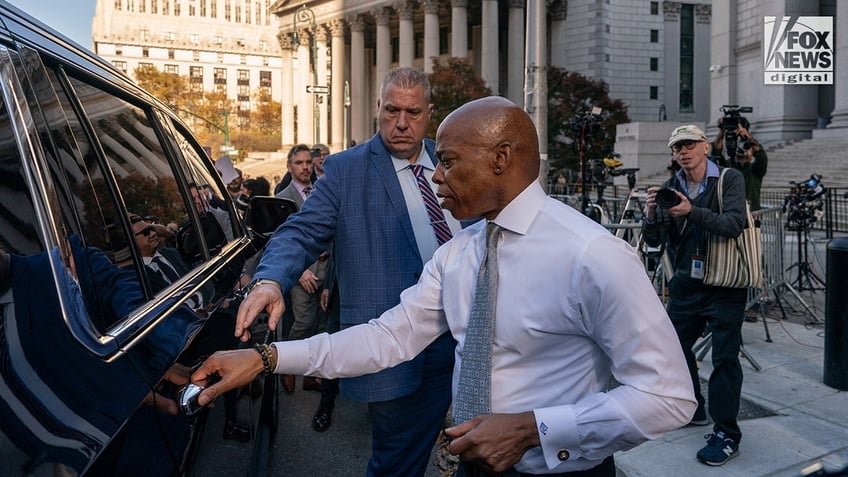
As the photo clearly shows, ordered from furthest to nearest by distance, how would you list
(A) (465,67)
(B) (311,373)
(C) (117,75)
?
(A) (465,67) < (C) (117,75) < (B) (311,373)

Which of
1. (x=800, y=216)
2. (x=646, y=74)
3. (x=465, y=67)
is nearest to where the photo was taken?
(x=800, y=216)

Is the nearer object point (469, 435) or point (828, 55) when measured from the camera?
point (469, 435)

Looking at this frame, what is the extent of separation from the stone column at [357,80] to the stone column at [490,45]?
1339cm

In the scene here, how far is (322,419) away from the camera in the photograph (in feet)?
17.8

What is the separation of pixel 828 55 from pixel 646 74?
84.3ft

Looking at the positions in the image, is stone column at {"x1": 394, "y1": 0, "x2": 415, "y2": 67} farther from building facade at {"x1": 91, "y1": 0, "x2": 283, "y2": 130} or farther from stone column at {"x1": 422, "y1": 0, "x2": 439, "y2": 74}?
building facade at {"x1": 91, "y1": 0, "x2": 283, "y2": 130}

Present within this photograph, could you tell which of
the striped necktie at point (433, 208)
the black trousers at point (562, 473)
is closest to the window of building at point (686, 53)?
the striped necktie at point (433, 208)

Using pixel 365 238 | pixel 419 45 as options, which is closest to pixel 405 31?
pixel 419 45

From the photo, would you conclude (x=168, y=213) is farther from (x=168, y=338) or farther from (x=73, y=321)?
(x=73, y=321)

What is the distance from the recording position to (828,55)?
1061 inches

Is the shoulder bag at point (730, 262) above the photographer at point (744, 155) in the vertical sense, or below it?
below

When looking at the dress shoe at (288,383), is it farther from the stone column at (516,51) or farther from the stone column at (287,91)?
the stone column at (287,91)

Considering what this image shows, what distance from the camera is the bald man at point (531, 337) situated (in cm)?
187

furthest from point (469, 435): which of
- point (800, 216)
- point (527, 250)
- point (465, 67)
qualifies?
point (465, 67)
